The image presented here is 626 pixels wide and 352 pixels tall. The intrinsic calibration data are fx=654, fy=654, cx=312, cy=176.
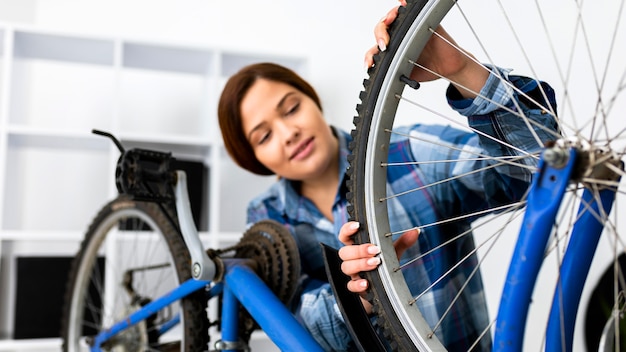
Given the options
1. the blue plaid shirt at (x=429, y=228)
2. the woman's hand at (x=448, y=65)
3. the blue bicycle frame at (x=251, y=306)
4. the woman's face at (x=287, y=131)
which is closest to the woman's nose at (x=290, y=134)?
the woman's face at (x=287, y=131)

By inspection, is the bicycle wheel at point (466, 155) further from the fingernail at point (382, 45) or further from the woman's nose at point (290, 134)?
the woman's nose at point (290, 134)

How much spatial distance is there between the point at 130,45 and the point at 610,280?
147 cm

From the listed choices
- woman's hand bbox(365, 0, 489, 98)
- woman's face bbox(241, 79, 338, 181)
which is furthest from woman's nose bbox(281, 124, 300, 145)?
woman's hand bbox(365, 0, 489, 98)

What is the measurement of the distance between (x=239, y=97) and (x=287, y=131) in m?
0.15

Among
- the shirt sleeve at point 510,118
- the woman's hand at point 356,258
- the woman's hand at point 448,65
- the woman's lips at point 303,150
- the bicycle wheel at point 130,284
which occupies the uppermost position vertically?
the woman's hand at point 448,65

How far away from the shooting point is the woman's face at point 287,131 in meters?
1.23

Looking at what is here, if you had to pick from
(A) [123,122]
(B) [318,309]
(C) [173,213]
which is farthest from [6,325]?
(B) [318,309]

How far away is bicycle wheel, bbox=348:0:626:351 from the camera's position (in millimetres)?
768

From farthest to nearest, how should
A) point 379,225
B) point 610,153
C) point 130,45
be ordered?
point 130,45 → point 379,225 → point 610,153

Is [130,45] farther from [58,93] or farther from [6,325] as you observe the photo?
[6,325]

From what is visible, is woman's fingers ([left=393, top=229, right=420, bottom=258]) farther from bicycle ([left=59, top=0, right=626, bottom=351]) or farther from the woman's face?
the woman's face

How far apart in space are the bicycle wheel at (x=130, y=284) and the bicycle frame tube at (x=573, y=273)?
59cm

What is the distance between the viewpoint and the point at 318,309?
3.57 ft

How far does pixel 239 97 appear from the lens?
1.31m
